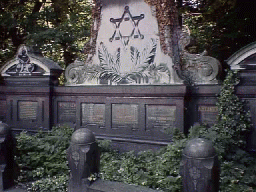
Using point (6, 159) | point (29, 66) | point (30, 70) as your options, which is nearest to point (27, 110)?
point (30, 70)

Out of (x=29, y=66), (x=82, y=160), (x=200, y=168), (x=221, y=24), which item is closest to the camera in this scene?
(x=200, y=168)

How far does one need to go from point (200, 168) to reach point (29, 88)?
7020mm

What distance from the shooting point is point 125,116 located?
7844mm

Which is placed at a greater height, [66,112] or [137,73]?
[137,73]

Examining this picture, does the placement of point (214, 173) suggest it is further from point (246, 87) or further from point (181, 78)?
point (181, 78)

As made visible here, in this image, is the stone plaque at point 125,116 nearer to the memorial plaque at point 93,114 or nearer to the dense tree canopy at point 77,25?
the memorial plaque at point 93,114

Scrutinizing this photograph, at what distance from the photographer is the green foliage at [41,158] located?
583cm

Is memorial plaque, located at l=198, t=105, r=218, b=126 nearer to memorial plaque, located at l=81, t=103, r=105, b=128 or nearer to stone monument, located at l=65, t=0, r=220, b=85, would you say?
stone monument, located at l=65, t=0, r=220, b=85

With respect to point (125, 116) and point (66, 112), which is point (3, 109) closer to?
point (66, 112)

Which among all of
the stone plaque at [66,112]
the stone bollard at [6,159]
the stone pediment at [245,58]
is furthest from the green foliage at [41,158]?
the stone pediment at [245,58]

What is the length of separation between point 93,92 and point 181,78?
2.40 m

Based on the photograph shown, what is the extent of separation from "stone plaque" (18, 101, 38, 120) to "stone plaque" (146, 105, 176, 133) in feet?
12.2

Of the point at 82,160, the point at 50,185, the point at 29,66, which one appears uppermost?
the point at 29,66

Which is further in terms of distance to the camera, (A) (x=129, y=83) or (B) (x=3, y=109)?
(B) (x=3, y=109)
